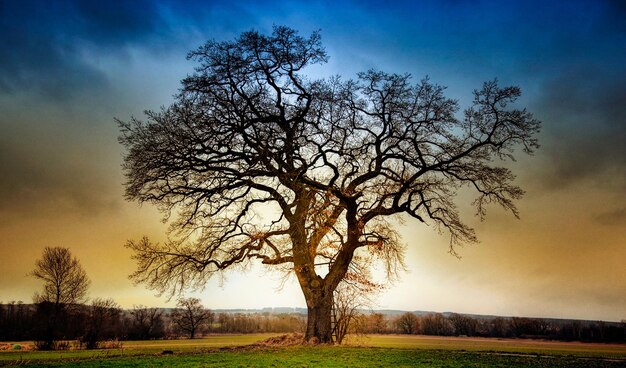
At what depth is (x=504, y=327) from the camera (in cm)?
4869

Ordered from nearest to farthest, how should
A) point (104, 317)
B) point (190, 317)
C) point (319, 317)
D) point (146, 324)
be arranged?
1. point (319, 317)
2. point (104, 317)
3. point (146, 324)
4. point (190, 317)

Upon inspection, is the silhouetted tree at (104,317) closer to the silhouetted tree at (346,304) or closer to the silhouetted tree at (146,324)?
the silhouetted tree at (146,324)

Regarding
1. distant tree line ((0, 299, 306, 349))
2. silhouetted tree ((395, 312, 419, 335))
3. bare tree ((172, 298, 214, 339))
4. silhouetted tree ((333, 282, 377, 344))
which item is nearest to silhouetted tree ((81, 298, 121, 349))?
distant tree line ((0, 299, 306, 349))

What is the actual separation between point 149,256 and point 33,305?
37072mm

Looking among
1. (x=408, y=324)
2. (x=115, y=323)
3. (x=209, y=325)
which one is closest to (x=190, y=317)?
(x=209, y=325)

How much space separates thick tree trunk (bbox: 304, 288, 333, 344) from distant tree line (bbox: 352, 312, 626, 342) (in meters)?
14.8

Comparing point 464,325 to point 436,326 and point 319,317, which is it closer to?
point 436,326

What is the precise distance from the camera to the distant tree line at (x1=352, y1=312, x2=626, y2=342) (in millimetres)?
39406

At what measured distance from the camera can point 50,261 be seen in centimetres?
4628

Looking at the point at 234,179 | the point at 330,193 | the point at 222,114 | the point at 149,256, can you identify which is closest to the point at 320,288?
the point at 330,193

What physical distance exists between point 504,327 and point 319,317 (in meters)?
38.5

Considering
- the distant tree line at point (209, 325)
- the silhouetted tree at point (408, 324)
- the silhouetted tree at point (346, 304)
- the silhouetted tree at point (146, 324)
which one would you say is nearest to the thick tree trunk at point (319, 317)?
the silhouetted tree at point (346, 304)

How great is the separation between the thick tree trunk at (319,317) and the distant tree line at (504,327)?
14.8 metres

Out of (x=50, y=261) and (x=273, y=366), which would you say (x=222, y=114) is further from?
(x=50, y=261)
